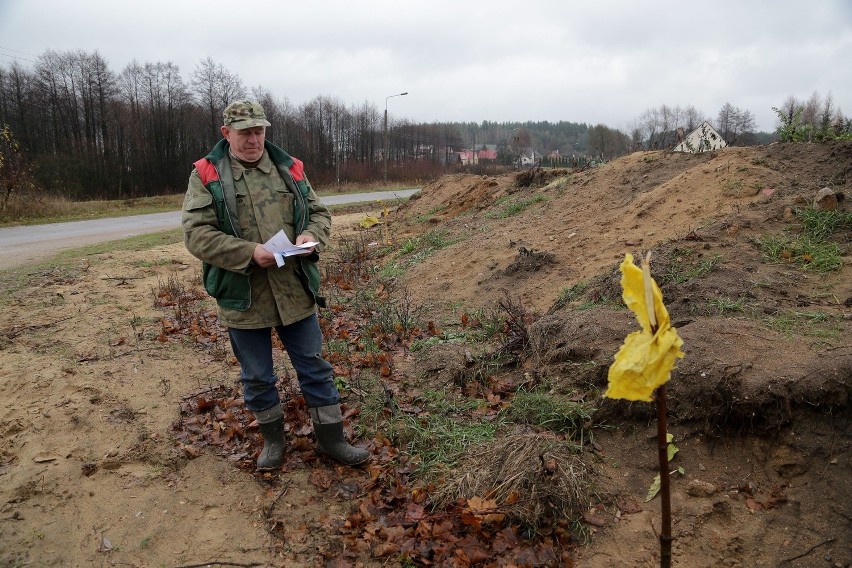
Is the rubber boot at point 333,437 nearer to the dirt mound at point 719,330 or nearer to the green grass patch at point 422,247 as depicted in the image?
the dirt mound at point 719,330

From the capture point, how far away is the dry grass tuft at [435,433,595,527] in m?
2.86

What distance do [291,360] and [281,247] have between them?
0.70 metres

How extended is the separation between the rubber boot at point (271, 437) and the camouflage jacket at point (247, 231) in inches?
24.3

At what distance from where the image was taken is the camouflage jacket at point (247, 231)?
3.07 m

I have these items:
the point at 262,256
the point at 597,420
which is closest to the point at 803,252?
the point at 597,420

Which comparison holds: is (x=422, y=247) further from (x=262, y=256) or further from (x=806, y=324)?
(x=262, y=256)

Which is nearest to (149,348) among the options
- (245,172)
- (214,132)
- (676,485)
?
(245,172)

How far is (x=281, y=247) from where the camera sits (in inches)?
122

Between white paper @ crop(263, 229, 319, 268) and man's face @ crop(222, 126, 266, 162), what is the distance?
0.48 metres

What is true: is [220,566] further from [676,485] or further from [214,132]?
[214,132]

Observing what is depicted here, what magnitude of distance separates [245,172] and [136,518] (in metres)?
1.99

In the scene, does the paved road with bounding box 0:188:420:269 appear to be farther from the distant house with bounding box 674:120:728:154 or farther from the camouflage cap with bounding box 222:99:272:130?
the distant house with bounding box 674:120:728:154

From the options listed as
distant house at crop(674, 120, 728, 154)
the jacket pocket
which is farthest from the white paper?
distant house at crop(674, 120, 728, 154)

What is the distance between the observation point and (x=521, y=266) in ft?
23.8
